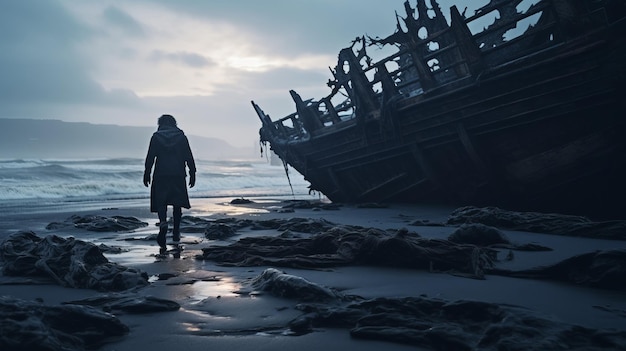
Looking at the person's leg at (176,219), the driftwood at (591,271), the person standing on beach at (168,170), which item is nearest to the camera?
the driftwood at (591,271)

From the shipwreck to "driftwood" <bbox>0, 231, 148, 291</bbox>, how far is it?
22.4 feet

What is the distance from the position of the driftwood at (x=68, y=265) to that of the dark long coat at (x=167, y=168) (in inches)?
69.0

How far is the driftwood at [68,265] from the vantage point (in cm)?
369

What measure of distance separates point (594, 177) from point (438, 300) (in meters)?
6.46

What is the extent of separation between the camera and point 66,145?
143 m

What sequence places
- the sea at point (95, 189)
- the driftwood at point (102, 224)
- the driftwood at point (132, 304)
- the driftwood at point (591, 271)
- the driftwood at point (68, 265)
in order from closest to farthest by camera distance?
1. the driftwood at point (132, 304)
2. the driftwood at point (591, 271)
3. the driftwood at point (68, 265)
4. the driftwood at point (102, 224)
5. the sea at point (95, 189)

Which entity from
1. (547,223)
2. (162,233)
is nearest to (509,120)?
(547,223)

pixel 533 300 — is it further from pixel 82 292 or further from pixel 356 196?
pixel 356 196

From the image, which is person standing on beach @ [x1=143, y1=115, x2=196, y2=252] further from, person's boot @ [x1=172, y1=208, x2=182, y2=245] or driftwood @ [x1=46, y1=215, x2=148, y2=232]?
driftwood @ [x1=46, y1=215, x2=148, y2=232]

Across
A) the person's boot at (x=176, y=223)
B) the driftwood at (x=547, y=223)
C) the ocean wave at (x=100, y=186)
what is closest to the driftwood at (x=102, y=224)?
the person's boot at (x=176, y=223)

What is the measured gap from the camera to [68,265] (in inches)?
165

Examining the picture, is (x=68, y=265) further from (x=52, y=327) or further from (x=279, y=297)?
(x=279, y=297)

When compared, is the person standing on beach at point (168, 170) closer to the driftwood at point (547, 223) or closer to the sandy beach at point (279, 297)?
the sandy beach at point (279, 297)

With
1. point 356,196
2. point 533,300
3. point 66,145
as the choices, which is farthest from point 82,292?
point 66,145
